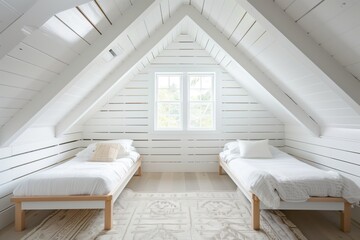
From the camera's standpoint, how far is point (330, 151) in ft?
9.64

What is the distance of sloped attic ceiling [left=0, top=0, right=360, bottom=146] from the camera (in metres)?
2.17

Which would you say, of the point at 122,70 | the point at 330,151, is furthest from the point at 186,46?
the point at 330,151

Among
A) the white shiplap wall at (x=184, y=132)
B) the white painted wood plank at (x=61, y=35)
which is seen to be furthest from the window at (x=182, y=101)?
the white painted wood plank at (x=61, y=35)

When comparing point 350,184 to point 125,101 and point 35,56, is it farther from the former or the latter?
point 125,101

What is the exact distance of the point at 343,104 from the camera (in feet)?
7.54

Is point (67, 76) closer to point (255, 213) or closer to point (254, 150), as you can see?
point (255, 213)

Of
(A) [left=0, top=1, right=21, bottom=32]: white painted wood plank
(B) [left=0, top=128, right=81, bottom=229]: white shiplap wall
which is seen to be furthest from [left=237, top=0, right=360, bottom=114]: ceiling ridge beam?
(B) [left=0, top=128, right=81, bottom=229]: white shiplap wall

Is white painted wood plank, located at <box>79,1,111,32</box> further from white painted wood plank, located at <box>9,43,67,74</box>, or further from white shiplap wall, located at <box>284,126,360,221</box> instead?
white shiplap wall, located at <box>284,126,360,221</box>

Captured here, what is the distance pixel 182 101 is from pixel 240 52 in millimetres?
1663

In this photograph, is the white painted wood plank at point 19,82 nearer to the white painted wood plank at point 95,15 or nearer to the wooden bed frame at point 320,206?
the white painted wood plank at point 95,15

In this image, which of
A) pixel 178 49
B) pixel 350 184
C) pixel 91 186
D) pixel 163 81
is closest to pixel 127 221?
pixel 91 186

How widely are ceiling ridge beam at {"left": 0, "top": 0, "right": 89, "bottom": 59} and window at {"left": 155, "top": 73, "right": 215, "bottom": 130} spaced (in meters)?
3.08

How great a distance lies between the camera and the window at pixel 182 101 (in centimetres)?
438

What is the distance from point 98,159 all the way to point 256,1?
107 inches
